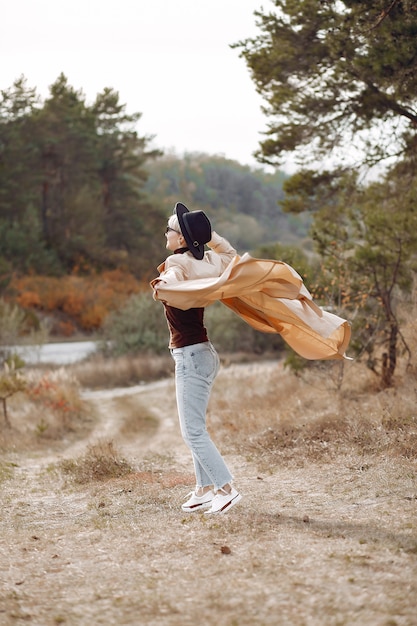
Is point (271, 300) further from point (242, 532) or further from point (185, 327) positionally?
point (242, 532)

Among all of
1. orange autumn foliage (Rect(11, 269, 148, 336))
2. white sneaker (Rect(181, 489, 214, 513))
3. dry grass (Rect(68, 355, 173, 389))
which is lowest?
dry grass (Rect(68, 355, 173, 389))

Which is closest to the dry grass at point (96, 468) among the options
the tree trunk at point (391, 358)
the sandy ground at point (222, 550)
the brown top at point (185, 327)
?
the sandy ground at point (222, 550)

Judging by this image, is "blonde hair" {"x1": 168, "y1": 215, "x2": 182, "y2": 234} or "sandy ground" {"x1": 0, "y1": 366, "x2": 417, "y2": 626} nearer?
"sandy ground" {"x1": 0, "y1": 366, "x2": 417, "y2": 626}

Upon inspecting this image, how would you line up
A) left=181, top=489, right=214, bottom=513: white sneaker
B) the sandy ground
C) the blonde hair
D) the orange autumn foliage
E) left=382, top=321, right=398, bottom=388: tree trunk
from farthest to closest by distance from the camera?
1. the orange autumn foliage
2. left=382, top=321, right=398, bottom=388: tree trunk
3. left=181, top=489, right=214, bottom=513: white sneaker
4. the blonde hair
5. the sandy ground

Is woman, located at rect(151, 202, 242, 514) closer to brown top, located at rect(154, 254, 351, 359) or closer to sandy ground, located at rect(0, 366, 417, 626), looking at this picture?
brown top, located at rect(154, 254, 351, 359)

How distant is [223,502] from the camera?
637cm

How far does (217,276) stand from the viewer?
6473 millimetres

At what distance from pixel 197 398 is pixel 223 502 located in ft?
2.75

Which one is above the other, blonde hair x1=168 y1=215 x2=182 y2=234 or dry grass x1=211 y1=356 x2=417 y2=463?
blonde hair x1=168 y1=215 x2=182 y2=234

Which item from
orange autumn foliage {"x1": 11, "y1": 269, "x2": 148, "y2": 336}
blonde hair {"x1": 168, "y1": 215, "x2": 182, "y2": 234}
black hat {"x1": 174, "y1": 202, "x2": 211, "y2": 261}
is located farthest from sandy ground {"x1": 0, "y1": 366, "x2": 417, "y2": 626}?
orange autumn foliage {"x1": 11, "y1": 269, "x2": 148, "y2": 336}

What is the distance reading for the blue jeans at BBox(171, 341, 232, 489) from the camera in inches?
247

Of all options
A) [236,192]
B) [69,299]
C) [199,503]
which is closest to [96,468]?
[199,503]

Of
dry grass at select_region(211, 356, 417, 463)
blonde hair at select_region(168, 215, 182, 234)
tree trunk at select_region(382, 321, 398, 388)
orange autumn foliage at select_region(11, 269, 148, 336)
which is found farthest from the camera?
orange autumn foliage at select_region(11, 269, 148, 336)

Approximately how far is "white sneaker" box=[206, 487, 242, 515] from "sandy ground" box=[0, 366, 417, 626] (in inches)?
4.0
